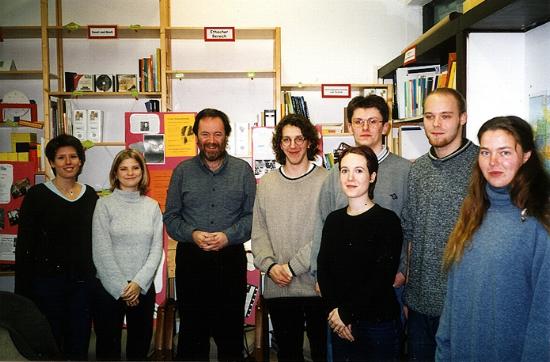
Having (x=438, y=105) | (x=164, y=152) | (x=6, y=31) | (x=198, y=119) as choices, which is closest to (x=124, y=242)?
(x=198, y=119)

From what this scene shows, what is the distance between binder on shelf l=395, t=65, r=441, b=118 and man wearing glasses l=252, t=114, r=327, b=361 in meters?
1.44

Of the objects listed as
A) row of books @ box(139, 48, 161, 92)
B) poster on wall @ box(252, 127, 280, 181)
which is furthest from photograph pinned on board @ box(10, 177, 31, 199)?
poster on wall @ box(252, 127, 280, 181)

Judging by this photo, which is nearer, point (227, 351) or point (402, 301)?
point (402, 301)

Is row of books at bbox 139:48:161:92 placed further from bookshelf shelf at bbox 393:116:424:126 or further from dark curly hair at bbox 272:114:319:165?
bookshelf shelf at bbox 393:116:424:126

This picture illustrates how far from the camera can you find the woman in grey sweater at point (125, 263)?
6.88ft

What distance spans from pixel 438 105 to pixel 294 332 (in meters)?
1.21

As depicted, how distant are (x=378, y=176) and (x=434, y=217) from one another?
1.03 feet

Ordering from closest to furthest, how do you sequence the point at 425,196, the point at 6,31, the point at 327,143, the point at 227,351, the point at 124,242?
the point at 425,196, the point at 124,242, the point at 227,351, the point at 6,31, the point at 327,143

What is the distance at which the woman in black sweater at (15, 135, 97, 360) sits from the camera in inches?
83.0

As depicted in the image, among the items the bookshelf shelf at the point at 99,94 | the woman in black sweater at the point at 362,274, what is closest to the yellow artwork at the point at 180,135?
the bookshelf shelf at the point at 99,94

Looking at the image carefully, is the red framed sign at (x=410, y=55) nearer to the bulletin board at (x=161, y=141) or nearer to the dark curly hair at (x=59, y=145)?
the bulletin board at (x=161, y=141)

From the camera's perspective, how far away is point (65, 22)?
13.4 feet

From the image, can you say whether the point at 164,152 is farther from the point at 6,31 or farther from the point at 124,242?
the point at 6,31

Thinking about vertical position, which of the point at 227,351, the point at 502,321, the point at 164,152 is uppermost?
the point at 164,152
